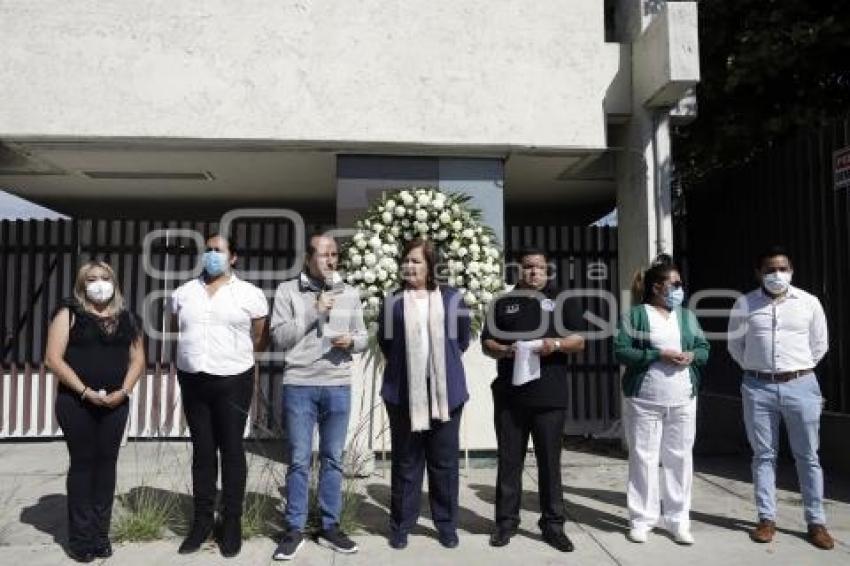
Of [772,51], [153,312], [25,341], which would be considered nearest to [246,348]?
[153,312]

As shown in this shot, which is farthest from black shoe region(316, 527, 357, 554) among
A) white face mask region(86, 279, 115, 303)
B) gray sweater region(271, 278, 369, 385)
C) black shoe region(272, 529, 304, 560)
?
white face mask region(86, 279, 115, 303)

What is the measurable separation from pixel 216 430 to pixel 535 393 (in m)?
1.93

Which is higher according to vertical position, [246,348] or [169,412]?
[246,348]

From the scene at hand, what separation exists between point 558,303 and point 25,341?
6.51m

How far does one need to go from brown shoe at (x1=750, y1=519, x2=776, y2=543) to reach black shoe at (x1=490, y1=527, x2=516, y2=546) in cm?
154

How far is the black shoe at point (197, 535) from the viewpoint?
407 cm

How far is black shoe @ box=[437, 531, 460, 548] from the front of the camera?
420cm

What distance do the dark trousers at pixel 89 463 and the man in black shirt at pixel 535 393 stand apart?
230 centimetres

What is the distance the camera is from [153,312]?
826cm

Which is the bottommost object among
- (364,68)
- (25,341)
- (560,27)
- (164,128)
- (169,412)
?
(169,412)

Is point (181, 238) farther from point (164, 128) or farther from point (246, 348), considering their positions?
point (246, 348)

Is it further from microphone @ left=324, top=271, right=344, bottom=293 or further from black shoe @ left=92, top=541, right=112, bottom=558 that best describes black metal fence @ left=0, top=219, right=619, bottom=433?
microphone @ left=324, top=271, right=344, bottom=293

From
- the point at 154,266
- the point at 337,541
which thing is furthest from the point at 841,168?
the point at 154,266

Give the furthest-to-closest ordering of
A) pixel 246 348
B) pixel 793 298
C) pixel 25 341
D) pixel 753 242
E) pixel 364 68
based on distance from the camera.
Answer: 1. pixel 25 341
2. pixel 753 242
3. pixel 364 68
4. pixel 793 298
5. pixel 246 348
